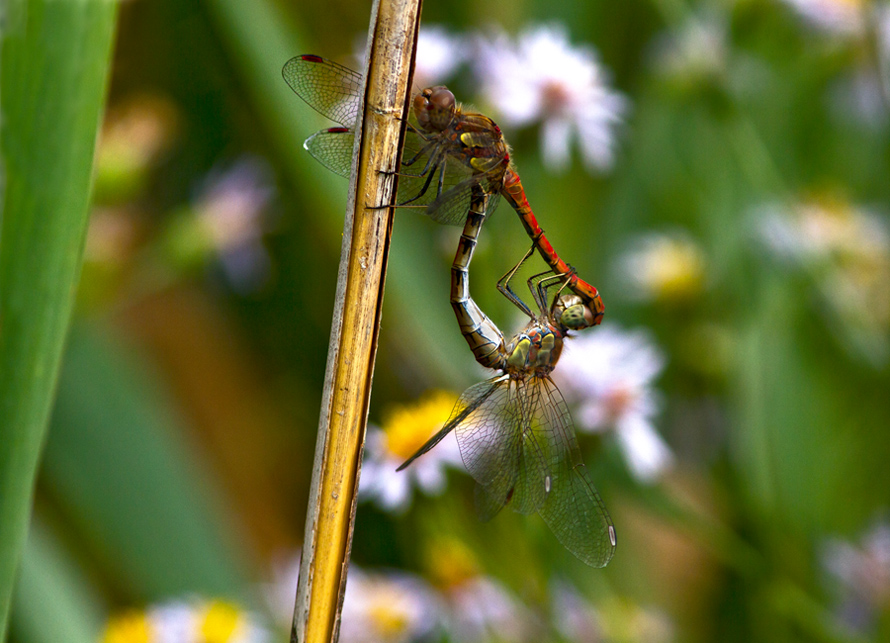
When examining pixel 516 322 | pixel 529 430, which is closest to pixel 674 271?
pixel 516 322

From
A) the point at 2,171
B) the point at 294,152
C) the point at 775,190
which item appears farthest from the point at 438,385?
the point at 2,171

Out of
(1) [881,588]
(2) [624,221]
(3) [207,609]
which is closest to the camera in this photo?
(3) [207,609]

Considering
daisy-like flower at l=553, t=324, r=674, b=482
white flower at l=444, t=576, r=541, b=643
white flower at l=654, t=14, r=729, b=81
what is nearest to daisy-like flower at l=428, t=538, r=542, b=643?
white flower at l=444, t=576, r=541, b=643

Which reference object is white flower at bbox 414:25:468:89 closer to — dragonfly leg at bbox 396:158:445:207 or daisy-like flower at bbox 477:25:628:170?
daisy-like flower at bbox 477:25:628:170

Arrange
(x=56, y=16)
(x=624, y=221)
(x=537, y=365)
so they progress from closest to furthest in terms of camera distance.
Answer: (x=56, y=16) → (x=537, y=365) → (x=624, y=221)

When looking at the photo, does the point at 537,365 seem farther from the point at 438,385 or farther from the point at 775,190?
the point at 775,190

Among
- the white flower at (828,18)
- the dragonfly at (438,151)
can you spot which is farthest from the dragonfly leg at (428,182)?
the white flower at (828,18)
